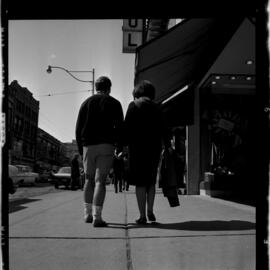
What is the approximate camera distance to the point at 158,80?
27.1 ft

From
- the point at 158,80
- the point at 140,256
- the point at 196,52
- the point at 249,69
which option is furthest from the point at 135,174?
the point at 249,69

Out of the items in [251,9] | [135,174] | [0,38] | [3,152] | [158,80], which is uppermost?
[158,80]

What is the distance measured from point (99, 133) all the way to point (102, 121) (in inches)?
5.1

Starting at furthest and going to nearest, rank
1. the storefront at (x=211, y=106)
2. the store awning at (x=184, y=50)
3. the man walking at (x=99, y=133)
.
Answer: the storefront at (x=211, y=106)
the store awning at (x=184, y=50)
the man walking at (x=99, y=133)

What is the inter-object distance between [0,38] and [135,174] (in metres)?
2.25

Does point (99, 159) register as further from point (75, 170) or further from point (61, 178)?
point (61, 178)

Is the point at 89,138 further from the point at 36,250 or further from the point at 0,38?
the point at 0,38

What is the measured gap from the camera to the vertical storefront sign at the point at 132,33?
12.9 metres

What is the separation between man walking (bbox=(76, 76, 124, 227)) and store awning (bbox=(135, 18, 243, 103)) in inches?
73.5

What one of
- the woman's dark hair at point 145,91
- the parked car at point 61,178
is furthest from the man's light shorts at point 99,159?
the parked car at point 61,178

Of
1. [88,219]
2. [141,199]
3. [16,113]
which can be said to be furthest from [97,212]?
[16,113]

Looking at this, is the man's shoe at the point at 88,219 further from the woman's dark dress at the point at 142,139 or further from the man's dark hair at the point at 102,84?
the man's dark hair at the point at 102,84

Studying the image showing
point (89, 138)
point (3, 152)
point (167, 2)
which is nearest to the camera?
point (3, 152)

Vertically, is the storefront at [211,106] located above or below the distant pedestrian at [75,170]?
above
